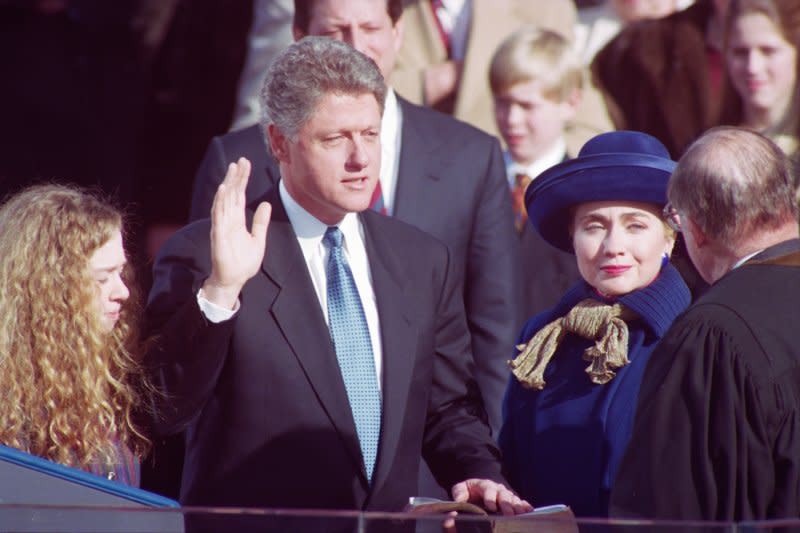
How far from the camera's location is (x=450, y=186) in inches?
198

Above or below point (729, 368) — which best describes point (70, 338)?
above

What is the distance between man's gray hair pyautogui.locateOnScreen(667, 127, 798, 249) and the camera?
11.6 feet

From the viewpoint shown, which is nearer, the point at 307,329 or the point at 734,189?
the point at 734,189

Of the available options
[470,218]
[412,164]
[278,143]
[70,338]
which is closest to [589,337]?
[278,143]

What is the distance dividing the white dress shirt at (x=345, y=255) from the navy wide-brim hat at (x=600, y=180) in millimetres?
518

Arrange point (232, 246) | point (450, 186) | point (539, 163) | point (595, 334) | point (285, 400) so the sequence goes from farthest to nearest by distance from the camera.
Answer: point (539, 163)
point (450, 186)
point (595, 334)
point (285, 400)
point (232, 246)

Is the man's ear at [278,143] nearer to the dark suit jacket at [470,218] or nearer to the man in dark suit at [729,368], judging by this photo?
the dark suit jacket at [470,218]

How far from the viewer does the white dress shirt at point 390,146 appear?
5.07 m

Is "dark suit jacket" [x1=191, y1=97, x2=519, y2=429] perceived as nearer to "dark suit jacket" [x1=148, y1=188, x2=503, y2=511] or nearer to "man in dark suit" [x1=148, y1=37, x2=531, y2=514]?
"man in dark suit" [x1=148, y1=37, x2=531, y2=514]

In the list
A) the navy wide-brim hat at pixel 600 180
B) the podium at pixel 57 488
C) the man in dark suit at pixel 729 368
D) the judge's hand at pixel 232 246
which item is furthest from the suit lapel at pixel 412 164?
the podium at pixel 57 488

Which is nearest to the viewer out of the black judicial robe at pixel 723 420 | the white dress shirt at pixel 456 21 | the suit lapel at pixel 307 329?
the black judicial robe at pixel 723 420

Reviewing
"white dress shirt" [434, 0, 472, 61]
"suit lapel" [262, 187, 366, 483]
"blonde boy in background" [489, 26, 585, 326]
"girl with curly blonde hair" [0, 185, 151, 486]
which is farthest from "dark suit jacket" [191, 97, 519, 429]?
"white dress shirt" [434, 0, 472, 61]

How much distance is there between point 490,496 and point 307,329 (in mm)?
615

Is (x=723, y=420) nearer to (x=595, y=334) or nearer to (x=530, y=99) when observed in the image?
(x=595, y=334)
